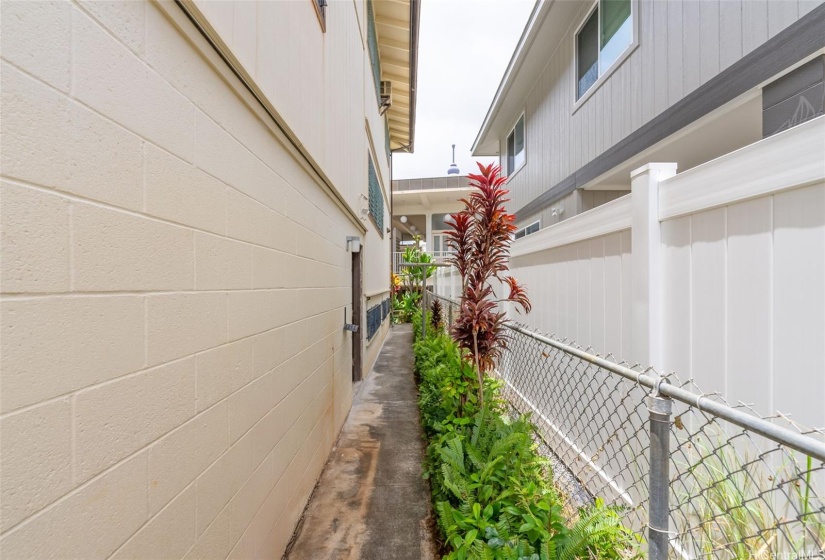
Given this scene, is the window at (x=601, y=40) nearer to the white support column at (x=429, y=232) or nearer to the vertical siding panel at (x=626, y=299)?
the vertical siding panel at (x=626, y=299)

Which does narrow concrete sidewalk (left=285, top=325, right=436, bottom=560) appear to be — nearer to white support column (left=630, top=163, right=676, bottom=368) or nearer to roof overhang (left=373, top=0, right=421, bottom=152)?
white support column (left=630, top=163, right=676, bottom=368)

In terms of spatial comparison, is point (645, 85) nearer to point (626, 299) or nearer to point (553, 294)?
point (553, 294)

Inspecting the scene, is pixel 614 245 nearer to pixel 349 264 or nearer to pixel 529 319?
pixel 529 319

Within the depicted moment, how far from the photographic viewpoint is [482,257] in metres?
3.10

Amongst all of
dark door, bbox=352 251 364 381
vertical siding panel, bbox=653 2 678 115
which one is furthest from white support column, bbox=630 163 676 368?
dark door, bbox=352 251 364 381

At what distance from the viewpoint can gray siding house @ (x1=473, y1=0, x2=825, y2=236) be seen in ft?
8.78

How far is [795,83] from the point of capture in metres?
2.60

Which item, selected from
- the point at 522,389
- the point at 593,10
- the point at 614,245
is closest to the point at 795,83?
the point at 614,245

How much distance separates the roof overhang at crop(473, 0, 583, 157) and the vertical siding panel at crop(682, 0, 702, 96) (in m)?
2.56

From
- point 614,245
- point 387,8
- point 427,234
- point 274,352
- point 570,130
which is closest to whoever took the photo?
point 274,352

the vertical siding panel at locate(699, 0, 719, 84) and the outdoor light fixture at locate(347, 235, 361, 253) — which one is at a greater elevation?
the vertical siding panel at locate(699, 0, 719, 84)

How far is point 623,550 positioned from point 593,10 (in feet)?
21.4

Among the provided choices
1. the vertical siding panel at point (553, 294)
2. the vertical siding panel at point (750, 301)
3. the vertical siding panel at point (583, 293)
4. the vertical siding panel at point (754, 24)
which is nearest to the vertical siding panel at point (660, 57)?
the vertical siding panel at point (754, 24)

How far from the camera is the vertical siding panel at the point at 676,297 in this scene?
5.68 ft
